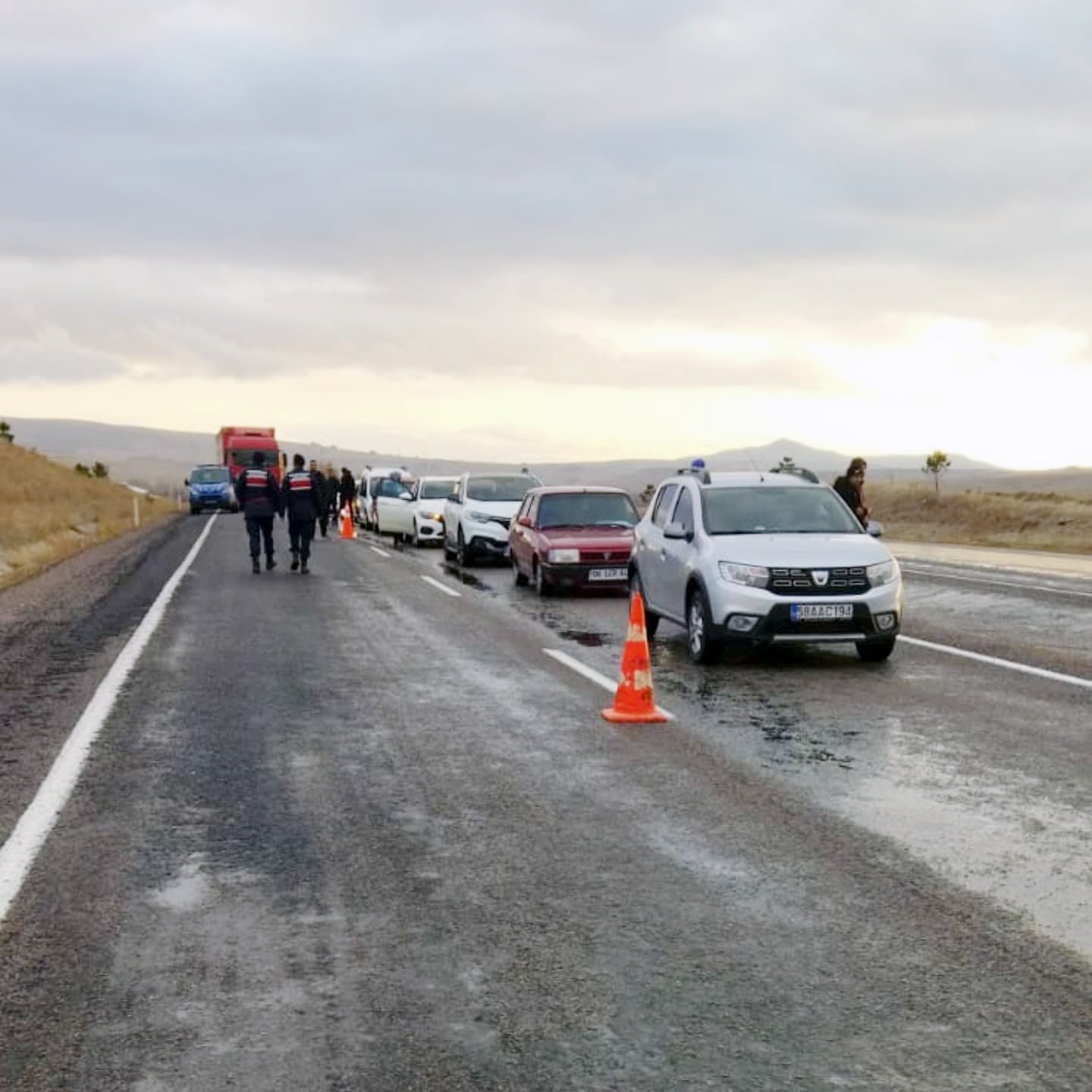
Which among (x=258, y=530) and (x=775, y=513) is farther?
(x=258, y=530)

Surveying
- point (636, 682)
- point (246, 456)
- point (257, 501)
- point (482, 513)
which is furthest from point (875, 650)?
point (246, 456)

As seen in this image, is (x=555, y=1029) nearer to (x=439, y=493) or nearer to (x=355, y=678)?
(x=355, y=678)

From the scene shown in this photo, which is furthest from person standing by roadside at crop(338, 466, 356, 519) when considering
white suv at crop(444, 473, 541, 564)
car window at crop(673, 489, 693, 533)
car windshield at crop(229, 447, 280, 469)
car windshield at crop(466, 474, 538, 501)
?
car window at crop(673, 489, 693, 533)

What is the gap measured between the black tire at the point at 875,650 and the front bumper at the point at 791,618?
19 cm

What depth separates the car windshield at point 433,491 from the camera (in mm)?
32472

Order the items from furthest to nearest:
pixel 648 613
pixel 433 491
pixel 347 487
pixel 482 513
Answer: pixel 347 487 < pixel 433 491 < pixel 482 513 < pixel 648 613

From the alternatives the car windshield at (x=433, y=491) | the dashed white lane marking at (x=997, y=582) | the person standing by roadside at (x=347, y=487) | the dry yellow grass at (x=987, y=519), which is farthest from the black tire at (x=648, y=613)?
the person standing by roadside at (x=347, y=487)

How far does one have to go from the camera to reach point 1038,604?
1827cm

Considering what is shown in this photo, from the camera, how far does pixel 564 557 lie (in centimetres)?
1898

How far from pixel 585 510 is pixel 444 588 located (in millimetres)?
2349

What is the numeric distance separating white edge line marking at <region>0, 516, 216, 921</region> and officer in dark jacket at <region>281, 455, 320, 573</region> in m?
9.01

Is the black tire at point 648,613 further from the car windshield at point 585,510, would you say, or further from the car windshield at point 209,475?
the car windshield at point 209,475

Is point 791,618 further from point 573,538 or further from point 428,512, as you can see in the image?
point 428,512

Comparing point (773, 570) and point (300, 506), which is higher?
point (300, 506)
